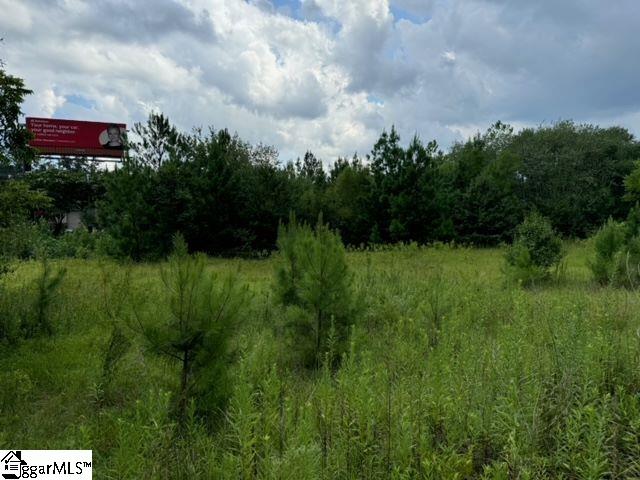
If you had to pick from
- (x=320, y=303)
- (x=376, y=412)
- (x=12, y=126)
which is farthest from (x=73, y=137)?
(x=376, y=412)

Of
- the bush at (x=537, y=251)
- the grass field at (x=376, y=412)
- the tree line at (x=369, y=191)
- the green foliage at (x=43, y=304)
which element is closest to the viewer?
the grass field at (x=376, y=412)

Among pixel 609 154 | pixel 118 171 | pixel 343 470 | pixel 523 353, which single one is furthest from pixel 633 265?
pixel 609 154

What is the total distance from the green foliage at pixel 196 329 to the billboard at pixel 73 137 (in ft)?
133

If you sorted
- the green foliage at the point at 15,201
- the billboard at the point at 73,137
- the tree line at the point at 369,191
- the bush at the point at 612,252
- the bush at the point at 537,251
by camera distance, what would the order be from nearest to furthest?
the green foliage at the point at 15,201 < the bush at the point at 612,252 < the bush at the point at 537,251 < the tree line at the point at 369,191 < the billboard at the point at 73,137

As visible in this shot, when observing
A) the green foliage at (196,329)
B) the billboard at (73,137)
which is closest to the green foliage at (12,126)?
the green foliage at (196,329)

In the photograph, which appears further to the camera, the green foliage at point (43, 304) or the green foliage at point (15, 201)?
the green foliage at point (43, 304)

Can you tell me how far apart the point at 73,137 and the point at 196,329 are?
43.4m

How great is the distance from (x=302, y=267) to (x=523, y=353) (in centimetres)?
234

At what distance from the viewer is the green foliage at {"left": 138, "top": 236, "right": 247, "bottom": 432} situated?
3.12 m

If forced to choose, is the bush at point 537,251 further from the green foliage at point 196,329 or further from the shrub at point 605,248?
the green foliage at point 196,329

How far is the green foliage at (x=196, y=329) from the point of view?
312 centimetres

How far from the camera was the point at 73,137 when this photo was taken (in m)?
40.0

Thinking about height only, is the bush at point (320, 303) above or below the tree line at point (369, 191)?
below

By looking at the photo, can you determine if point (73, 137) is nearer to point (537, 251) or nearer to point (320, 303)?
point (537, 251)
